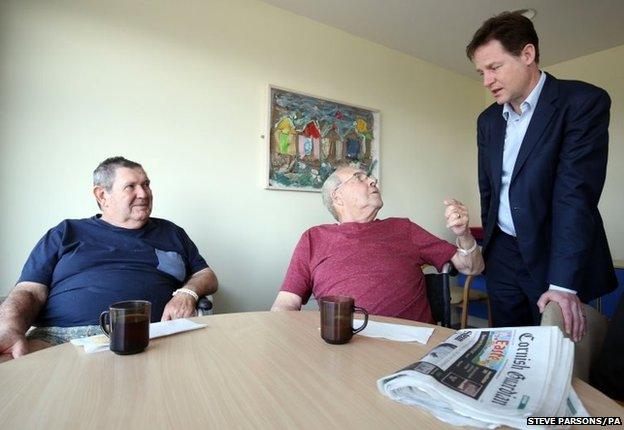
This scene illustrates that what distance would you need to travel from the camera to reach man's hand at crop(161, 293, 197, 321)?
132 cm

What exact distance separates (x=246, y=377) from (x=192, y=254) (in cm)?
122

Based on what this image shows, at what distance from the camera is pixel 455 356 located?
64 cm

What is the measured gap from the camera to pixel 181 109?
2119mm

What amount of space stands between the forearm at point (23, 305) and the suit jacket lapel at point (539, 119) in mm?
1841

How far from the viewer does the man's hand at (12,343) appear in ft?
3.68

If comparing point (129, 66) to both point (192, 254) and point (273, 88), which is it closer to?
point (273, 88)

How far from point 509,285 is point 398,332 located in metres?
0.80

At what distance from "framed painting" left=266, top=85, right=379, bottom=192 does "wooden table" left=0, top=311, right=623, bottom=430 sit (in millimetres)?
1736

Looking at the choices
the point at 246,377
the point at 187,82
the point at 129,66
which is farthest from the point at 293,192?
the point at 246,377

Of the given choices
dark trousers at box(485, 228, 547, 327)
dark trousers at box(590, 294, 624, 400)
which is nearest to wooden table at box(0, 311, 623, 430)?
dark trousers at box(590, 294, 624, 400)

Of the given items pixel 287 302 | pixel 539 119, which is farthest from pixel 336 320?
pixel 539 119

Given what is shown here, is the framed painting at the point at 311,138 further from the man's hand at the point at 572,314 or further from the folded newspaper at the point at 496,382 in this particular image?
the folded newspaper at the point at 496,382

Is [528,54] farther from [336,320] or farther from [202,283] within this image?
[202,283]

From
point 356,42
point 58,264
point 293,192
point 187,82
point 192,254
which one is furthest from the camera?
point 356,42
